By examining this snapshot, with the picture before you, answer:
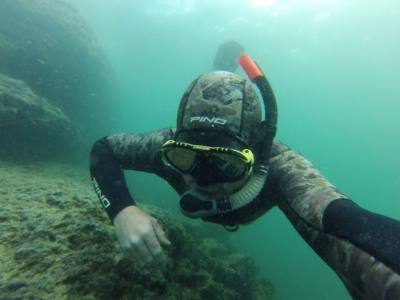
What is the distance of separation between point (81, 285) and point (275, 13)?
Result: 38.8 metres

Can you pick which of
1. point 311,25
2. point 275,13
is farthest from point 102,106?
point 311,25

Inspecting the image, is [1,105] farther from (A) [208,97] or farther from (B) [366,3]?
(B) [366,3]

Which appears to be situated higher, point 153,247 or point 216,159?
point 216,159

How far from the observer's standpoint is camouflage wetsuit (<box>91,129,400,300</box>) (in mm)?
1341

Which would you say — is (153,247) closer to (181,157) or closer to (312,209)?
(181,157)

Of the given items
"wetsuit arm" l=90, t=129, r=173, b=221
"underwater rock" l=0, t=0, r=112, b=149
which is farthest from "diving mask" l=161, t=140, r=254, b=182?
"underwater rock" l=0, t=0, r=112, b=149

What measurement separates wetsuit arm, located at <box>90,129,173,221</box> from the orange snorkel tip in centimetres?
102

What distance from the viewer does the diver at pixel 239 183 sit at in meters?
1.47

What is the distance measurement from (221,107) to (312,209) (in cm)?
105

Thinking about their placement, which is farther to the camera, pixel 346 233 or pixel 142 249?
pixel 142 249

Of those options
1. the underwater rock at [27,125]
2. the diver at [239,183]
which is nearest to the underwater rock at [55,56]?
the underwater rock at [27,125]

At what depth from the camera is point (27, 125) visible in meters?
8.55

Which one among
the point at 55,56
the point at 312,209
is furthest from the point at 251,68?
the point at 55,56

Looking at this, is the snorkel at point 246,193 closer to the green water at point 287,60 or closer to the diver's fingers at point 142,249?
the diver's fingers at point 142,249
